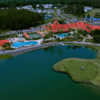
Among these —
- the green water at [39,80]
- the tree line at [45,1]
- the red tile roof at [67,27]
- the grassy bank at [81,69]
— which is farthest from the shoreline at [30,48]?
the tree line at [45,1]

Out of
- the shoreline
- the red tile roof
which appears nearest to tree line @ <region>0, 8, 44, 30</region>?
the red tile roof

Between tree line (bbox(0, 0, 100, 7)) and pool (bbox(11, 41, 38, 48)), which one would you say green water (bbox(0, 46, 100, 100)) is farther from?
tree line (bbox(0, 0, 100, 7))

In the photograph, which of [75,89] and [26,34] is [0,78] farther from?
[26,34]

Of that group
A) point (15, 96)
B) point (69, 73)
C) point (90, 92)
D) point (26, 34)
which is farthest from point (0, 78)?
point (26, 34)

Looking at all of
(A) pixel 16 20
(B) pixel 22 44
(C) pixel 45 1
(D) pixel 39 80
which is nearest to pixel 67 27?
(A) pixel 16 20

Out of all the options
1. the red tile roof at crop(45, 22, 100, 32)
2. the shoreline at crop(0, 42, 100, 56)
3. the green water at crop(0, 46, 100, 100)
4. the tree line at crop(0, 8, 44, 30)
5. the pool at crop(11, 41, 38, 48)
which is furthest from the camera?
the red tile roof at crop(45, 22, 100, 32)

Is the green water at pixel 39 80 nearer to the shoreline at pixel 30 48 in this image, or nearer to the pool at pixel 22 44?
the shoreline at pixel 30 48
